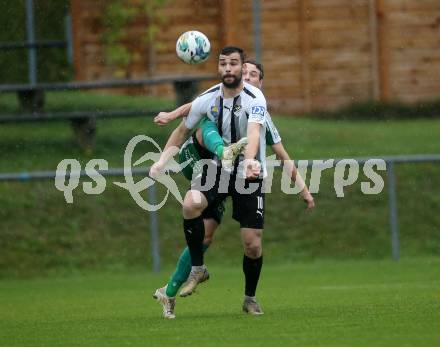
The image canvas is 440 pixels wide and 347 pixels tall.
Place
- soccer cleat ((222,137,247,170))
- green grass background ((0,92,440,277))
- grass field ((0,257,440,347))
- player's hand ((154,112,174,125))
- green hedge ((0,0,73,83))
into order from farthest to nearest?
green hedge ((0,0,73,83)) < green grass background ((0,92,440,277)) < player's hand ((154,112,174,125)) < soccer cleat ((222,137,247,170)) < grass field ((0,257,440,347))

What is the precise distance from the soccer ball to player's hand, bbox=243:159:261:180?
1.00 m

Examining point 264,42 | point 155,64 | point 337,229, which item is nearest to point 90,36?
point 155,64

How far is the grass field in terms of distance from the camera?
7.72m

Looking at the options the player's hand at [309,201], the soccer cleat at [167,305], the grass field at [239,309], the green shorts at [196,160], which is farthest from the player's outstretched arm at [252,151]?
the soccer cleat at [167,305]

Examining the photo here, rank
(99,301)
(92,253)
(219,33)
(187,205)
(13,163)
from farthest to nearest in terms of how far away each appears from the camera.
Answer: (219,33)
(13,163)
(92,253)
(99,301)
(187,205)

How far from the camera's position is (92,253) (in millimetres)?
15305

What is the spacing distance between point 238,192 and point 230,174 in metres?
0.15

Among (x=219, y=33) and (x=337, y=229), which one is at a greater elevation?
Result: (x=219, y=33)

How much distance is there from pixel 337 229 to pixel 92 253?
10.1 feet

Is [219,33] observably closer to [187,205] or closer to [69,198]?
[69,198]

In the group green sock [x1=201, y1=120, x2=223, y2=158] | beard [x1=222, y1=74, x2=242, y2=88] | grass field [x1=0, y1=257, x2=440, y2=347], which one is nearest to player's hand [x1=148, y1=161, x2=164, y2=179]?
green sock [x1=201, y1=120, x2=223, y2=158]

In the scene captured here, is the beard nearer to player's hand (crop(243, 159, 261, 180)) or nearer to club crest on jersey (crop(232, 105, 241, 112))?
club crest on jersey (crop(232, 105, 241, 112))

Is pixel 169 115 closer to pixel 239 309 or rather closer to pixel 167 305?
pixel 167 305

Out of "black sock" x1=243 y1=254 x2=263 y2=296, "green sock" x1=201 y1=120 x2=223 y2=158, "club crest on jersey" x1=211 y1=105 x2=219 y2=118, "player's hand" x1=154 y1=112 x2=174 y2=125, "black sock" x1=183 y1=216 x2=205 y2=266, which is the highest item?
"club crest on jersey" x1=211 y1=105 x2=219 y2=118
